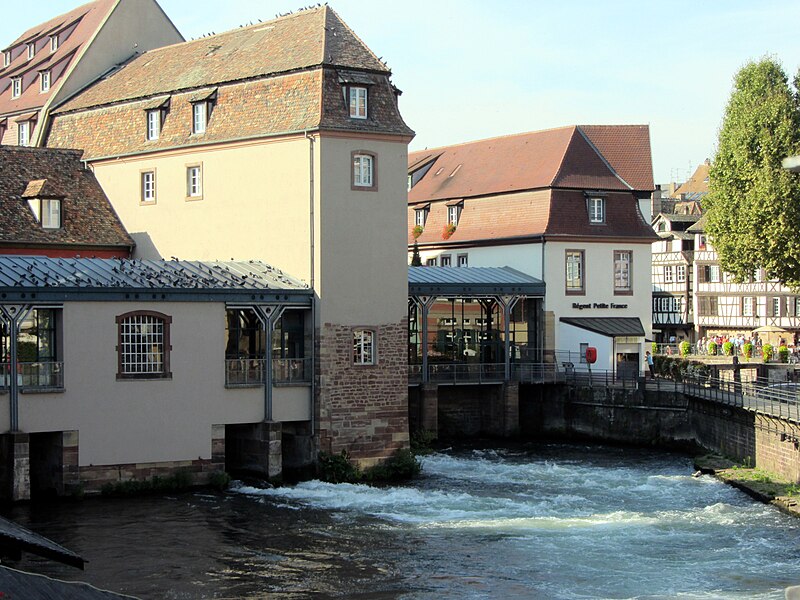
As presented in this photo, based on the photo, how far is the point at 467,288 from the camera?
1875 inches

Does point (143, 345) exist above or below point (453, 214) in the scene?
below

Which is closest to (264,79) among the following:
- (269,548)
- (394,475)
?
(394,475)

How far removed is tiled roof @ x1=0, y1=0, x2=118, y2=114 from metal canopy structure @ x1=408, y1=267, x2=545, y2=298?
15.4 metres

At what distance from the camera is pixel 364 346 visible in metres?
37.1

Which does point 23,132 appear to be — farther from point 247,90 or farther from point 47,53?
point 247,90

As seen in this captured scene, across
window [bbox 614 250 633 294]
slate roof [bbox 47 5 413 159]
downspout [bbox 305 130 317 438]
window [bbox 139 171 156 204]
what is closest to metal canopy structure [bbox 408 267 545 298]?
window [bbox 614 250 633 294]

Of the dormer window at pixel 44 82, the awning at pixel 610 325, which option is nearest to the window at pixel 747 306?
the awning at pixel 610 325

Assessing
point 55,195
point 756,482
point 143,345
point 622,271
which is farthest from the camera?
point 622,271

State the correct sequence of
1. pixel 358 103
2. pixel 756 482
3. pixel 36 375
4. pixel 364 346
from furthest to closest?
pixel 358 103 < pixel 364 346 < pixel 756 482 < pixel 36 375

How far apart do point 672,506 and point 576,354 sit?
18.8m

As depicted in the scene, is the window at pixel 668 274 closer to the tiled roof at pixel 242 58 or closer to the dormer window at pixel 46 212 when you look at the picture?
the tiled roof at pixel 242 58

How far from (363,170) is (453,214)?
22.8 meters

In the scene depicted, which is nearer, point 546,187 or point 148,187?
point 148,187

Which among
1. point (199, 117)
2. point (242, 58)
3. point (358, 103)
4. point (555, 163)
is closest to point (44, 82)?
point (199, 117)
